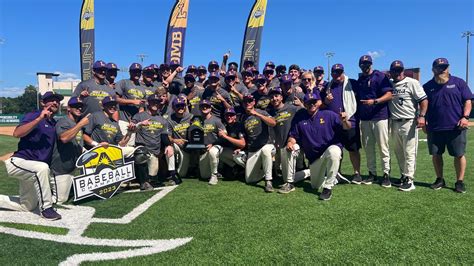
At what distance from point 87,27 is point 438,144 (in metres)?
18.0

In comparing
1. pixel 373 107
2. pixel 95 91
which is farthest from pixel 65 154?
pixel 373 107

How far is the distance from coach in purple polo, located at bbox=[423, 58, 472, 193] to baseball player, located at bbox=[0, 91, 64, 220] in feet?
19.3

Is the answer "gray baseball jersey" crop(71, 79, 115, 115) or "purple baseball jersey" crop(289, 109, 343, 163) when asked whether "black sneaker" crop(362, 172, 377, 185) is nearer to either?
"purple baseball jersey" crop(289, 109, 343, 163)

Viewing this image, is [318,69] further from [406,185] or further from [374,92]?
[406,185]

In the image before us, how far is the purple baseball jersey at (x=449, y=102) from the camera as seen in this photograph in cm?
539

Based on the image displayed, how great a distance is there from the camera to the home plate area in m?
3.40

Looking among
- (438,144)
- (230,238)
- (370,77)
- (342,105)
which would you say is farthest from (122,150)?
(438,144)

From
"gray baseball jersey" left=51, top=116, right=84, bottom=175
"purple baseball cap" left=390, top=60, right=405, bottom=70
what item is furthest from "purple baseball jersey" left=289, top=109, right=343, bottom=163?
"gray baseball jersey" left=51, top=116, right=84, bottom=175

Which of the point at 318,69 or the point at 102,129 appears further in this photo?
the point at 318,69

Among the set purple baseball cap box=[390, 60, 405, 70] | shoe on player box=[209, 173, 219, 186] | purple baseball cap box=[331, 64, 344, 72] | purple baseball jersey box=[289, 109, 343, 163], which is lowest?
shoe on player box=[209, 173, 219, 186]

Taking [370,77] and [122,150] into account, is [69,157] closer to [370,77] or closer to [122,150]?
[122,150]

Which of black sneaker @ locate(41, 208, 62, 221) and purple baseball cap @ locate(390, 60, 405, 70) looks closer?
black sneaker @ locate(41, 208, 62, 221)

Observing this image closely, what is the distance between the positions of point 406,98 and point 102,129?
526 cm

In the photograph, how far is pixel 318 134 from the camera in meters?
5.62
